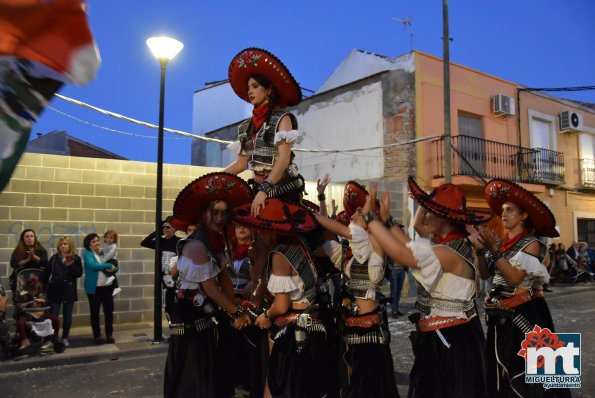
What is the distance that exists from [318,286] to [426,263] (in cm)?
105

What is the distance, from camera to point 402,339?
27.7 feet

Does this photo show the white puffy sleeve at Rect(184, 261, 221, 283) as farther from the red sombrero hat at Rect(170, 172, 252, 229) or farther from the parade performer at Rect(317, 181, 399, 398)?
the parade performer at Rect(317, 181, 399, 398)

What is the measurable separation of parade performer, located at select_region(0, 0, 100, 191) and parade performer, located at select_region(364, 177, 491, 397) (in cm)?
222

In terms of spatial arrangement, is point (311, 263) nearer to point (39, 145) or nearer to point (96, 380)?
point (96, 380)

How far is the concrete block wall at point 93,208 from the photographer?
29.9ft

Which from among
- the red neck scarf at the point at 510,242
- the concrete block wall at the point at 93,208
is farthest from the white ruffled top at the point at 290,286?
the concrete block wall at the point at 93,208

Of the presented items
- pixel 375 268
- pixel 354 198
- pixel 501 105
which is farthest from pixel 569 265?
pixel 375 268

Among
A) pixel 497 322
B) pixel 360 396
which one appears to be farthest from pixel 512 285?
pixel 360 396

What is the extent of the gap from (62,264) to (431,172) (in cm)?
1156

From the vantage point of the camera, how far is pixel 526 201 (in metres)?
4.48

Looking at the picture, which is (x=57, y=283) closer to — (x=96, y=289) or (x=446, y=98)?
(x=96, y=289)

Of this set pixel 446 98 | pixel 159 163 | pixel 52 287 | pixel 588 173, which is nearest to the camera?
pixel 52 287

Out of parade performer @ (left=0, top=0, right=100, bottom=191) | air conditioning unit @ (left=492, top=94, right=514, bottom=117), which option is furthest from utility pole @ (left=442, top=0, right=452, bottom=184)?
parade performer @ (left=0, top=0, right=100, bottom=191)

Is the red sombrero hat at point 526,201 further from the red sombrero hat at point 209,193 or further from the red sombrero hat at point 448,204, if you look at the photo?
the red sombrero hat at point 209,193
